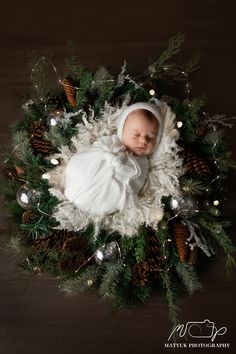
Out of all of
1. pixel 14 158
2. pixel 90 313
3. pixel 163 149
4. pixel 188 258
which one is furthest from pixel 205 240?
pixel 14 158

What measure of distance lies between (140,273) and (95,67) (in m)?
0.66

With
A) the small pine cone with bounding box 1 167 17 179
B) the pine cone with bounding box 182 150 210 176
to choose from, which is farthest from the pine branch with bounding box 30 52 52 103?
the pine cone with bounding box 182 150 210 176

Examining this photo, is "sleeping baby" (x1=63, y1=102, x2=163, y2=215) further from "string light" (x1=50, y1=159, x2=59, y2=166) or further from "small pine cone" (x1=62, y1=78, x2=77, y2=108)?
"small pine cone" (x1=62, y1=78, x2=77, y2=108)

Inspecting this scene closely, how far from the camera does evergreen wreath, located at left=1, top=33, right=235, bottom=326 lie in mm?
996

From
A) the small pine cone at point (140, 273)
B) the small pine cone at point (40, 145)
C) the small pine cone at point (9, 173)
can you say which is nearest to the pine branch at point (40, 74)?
the small pine cone at point (40, 145)

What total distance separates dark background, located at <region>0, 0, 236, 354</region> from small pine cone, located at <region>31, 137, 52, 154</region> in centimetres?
19

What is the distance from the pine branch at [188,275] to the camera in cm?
101

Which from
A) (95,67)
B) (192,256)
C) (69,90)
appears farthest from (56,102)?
(192,256)

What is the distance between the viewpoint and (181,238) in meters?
1.01

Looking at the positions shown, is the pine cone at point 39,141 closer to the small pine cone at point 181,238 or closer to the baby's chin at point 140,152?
the baby's chin at point 140,152

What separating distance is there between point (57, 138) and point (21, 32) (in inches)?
19.6

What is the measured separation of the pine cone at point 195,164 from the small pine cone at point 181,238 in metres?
0.14

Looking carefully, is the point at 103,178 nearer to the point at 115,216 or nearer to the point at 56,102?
the point at 115,216

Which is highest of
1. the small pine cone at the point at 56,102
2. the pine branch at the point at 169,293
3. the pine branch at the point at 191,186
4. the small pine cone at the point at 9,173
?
the small pine cone at the point at 56,102
